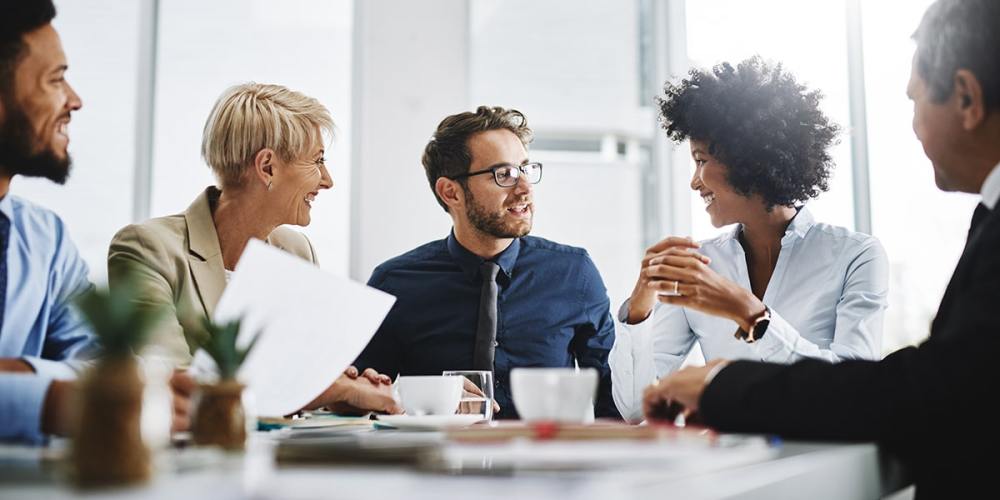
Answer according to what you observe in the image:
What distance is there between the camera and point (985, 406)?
916mm

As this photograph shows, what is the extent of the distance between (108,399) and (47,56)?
3.55ft

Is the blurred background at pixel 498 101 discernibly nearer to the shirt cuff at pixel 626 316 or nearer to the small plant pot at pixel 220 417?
the shirt cuff at pixel 626 316

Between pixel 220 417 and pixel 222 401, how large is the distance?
0.02 metres

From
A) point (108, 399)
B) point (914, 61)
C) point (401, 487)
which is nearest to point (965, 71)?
point (914, 61)

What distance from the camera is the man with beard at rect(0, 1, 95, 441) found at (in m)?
1.52

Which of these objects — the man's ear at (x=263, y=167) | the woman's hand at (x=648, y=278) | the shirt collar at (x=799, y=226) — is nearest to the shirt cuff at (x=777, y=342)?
the woman's hand at (x=648, y=278)

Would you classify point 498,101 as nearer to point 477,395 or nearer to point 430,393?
point 477,395

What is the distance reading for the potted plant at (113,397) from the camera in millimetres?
658

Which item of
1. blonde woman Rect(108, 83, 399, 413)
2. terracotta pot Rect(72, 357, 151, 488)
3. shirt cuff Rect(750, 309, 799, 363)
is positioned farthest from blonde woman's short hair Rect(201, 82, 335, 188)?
terracotta pot Rect(72, 357, 151, 488)

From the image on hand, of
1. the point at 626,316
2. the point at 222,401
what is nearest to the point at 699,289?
the point at 626,316

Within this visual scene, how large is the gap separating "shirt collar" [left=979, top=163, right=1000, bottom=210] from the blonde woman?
164cm

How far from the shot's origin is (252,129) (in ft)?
8.48

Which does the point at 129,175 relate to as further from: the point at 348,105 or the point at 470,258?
the point at 470,258

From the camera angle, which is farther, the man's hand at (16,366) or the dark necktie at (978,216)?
the dark necktie at (978,216)
